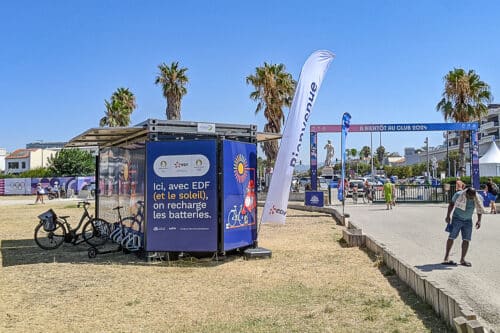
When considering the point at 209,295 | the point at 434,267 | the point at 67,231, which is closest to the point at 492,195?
the point at 434,267

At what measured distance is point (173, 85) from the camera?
138ft

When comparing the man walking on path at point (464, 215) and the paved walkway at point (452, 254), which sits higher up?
the man walking on path at point (464, 215)

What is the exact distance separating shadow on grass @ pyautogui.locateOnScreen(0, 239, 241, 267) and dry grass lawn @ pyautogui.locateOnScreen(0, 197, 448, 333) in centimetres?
4

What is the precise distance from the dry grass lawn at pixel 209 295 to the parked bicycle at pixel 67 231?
31.7 inches

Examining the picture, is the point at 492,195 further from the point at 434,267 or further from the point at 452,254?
the point at 434,267

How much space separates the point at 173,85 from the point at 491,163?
1009 inches

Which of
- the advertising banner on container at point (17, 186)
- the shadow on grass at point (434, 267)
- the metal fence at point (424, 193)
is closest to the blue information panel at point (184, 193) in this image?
the shadow on grass at point (434, 267)

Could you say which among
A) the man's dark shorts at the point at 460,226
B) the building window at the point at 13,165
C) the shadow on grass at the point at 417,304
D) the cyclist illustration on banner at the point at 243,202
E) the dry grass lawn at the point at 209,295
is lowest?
the dry grass lawn at the point at 209,295

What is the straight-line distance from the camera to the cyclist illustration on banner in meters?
10.1

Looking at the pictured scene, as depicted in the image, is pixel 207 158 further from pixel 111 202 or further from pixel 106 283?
pixel 111 202

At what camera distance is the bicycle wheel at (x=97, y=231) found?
12.0 meters

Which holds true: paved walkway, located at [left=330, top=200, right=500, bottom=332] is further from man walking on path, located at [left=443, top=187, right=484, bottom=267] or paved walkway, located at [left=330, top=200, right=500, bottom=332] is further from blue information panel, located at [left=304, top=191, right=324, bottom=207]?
blue information panel, located at [left=304, top=191, right=324, bottom=207]

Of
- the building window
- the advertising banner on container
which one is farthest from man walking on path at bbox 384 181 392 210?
the building window

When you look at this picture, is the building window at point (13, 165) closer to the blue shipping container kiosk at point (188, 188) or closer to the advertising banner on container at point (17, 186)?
the advertising banner on container at point (17, 186)
